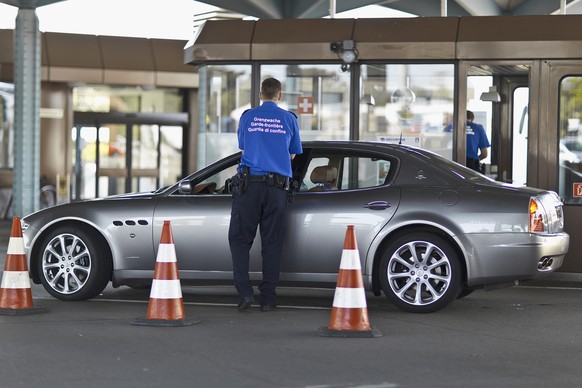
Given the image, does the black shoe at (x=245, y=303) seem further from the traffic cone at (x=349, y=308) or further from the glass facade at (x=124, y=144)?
the glass facade at (x=124, y=144)

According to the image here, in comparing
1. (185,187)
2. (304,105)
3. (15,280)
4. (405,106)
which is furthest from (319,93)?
(15,280)

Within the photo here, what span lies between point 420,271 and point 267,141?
1.62 metres

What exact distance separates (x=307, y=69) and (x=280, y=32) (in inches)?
21.0

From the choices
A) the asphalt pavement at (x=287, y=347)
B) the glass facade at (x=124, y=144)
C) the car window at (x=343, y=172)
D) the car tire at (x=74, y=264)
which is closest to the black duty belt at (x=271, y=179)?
the car window at (x=343, y=172)

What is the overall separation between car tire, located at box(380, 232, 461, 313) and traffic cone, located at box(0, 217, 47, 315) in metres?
2.86

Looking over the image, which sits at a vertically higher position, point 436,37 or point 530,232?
point 436,37

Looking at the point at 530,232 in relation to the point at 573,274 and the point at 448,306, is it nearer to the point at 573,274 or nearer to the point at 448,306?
the point at 448,306

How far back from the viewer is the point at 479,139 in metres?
13.5

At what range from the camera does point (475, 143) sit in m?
13.4

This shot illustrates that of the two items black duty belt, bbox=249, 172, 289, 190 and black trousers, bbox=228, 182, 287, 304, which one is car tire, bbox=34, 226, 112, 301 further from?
black duty belt, bbox=249, 172, 289, 190

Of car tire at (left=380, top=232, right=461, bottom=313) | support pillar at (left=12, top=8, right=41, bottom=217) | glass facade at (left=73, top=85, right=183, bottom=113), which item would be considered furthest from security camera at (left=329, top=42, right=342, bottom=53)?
glass facade at (left=73, top=85, right=183, bottom=113)

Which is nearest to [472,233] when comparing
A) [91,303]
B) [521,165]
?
[91,303]

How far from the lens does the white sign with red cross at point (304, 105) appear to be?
1367 centimetres

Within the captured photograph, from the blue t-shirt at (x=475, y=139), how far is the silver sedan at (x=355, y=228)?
334 centimetres
